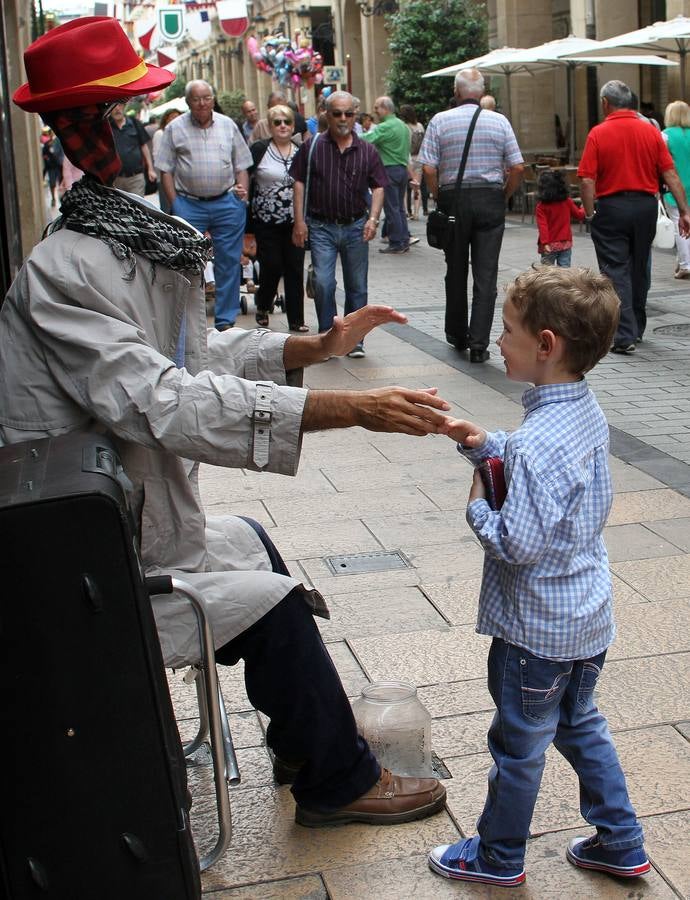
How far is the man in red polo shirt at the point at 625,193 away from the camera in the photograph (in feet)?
29.9

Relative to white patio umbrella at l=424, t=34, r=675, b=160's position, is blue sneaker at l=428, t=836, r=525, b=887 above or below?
below

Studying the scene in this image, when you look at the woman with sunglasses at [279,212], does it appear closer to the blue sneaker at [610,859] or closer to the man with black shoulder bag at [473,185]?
the man with black shoulder bag at [473,185]

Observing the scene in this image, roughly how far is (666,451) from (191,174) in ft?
17.1

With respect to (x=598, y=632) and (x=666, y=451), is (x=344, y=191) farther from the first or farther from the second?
(x=598, y=632)

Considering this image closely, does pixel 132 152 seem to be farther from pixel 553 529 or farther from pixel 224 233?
pixel 553 529

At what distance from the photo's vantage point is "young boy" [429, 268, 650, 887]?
2541mm

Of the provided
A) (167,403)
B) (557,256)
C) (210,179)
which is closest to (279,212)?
(210,179)

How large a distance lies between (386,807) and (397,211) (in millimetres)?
14478

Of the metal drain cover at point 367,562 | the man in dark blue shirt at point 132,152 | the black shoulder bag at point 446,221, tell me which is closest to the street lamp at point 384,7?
the man in dark blue shirt at point 132,152

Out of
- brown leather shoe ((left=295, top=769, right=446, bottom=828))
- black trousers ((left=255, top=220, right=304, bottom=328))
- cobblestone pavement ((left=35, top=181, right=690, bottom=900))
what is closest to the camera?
cobblestone pavement ((left=35, top=181, right=690, bottom=900))

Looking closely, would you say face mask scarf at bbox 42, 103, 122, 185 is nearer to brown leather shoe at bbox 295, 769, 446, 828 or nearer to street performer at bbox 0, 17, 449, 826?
street performer at bbox 0, 17, 449, 826

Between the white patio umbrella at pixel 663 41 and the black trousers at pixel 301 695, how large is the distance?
15.6 meters

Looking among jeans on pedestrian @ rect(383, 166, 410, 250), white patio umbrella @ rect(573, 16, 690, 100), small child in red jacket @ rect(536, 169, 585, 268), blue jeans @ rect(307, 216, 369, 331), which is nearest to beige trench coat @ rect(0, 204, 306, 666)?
blue jeans @ rect(307, 216, 369, 331)

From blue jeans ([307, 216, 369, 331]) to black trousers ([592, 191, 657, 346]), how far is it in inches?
69.3
